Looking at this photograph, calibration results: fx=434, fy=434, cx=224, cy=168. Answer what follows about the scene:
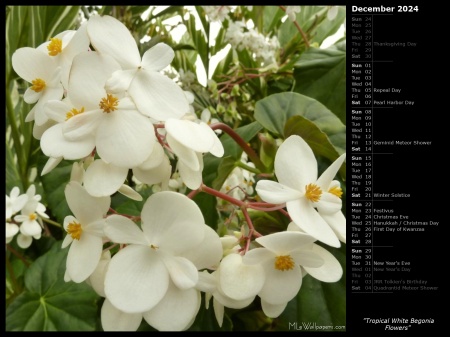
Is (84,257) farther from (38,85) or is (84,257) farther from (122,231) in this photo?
(38,85)

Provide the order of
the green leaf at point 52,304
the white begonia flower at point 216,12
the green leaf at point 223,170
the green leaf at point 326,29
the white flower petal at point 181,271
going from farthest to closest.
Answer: the green leaf at point 326,29
the white begonia flower at point 216,12
the green leaf at point 52,304
the green leaf at point 223,170
the white flower petal at point 181,271

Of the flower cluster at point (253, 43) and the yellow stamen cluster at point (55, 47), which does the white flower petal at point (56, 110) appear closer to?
the yellow stamen cluster at point (55, 47)

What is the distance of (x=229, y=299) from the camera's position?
41 cm

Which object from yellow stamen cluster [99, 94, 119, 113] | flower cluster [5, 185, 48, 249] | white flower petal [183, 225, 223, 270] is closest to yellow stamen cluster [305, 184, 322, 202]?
white flower petal [183, 225, 223, 270]

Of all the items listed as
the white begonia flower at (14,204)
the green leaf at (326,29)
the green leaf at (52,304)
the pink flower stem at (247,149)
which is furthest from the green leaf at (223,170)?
the green leaf at (326,29)

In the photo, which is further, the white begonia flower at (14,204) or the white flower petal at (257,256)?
the white begonia flower at (14,204)

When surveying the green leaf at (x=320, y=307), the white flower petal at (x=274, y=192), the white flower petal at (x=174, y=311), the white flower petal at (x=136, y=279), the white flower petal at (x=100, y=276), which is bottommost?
the green leaf at (x=320, y=307)

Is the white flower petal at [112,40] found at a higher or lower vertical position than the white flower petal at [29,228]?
higher

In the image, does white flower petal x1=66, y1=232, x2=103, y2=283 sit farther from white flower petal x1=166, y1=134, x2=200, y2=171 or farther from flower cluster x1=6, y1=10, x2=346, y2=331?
white flower petal x1=166, y1=134, x2=200, y2=171

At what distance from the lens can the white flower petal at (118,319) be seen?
0.41 meters

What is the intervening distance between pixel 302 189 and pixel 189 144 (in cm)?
13

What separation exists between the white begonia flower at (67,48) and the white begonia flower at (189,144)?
0.13 m

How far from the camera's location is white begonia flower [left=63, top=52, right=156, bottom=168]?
0.39 meters
